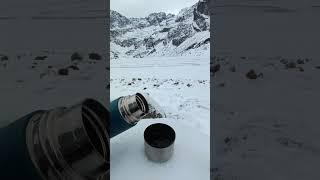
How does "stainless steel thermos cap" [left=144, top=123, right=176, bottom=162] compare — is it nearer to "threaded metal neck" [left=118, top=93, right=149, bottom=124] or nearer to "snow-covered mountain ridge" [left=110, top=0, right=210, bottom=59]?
"threaded metal neck" [left=118, top=93, right=149, bottom=124]

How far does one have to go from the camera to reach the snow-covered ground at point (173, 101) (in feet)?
3.39

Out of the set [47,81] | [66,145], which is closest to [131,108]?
[47,81]

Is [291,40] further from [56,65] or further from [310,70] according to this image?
[56,65]

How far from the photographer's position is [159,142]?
41.4 inches

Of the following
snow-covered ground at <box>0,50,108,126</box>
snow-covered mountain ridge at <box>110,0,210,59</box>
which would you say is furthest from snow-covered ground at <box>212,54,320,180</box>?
snow-covered ground at <box>0,50,108,126</box>

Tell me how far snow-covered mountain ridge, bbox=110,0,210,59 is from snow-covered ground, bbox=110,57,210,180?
39 millimetres

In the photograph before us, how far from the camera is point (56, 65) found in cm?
106

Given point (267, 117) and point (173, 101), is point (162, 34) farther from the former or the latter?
point (267, 117)

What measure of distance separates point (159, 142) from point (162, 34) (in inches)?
26.2

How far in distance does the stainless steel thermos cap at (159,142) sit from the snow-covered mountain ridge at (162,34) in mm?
286

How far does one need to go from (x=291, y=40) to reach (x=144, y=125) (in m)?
0.58

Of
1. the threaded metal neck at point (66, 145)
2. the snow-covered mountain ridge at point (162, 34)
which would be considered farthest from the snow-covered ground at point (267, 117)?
the threaded metal neck at point (66, 145)

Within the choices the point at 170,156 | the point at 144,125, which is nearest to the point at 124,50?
the point at 144,125

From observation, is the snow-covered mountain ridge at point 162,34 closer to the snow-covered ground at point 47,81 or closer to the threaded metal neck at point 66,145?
the snow-covered ground at point 47,81
